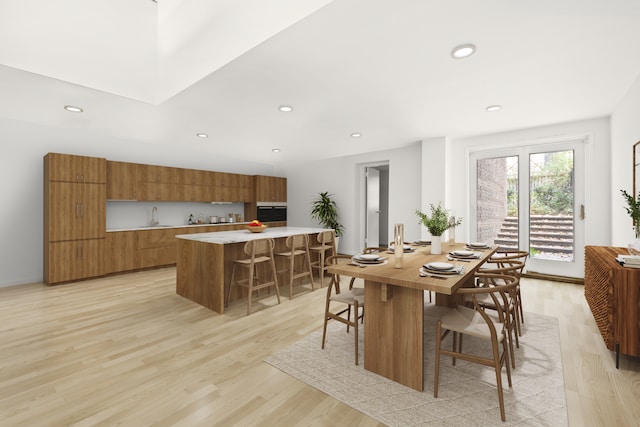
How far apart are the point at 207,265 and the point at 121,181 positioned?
309cm

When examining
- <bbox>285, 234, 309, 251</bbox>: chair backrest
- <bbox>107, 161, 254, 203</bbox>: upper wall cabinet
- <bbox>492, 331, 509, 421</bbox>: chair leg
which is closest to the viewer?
<bbox>492, 331, 509, 421</bbox>: chair leg

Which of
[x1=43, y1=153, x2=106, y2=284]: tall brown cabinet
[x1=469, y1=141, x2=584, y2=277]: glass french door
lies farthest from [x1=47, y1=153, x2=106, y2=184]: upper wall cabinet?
[x1=469, y1=141, x2=584, y2=277]: glass french door

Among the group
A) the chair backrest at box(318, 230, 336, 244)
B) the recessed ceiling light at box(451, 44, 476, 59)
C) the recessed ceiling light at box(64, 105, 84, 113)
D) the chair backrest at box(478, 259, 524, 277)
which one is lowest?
the chair backrest at box(478, 259, 524, 277)

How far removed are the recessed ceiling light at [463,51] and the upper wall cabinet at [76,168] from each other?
212 inches

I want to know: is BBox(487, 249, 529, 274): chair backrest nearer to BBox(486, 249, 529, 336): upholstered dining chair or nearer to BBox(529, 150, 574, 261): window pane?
BBox(486, 249, 529, 336): upholstered dining chair

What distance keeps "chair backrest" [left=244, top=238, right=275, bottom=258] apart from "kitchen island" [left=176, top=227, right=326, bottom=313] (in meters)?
0.06

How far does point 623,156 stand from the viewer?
11.7ft

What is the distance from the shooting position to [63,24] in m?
3.34

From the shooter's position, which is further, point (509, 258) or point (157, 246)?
point (157, 246)

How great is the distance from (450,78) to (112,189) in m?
5.55

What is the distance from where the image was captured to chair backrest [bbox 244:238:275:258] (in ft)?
11.2

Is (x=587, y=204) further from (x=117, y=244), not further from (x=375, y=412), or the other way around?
(x=117, y=244)

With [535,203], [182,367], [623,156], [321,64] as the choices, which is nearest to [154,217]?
[182,367]

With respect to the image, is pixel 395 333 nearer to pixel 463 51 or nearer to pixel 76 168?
pixel 463 51
